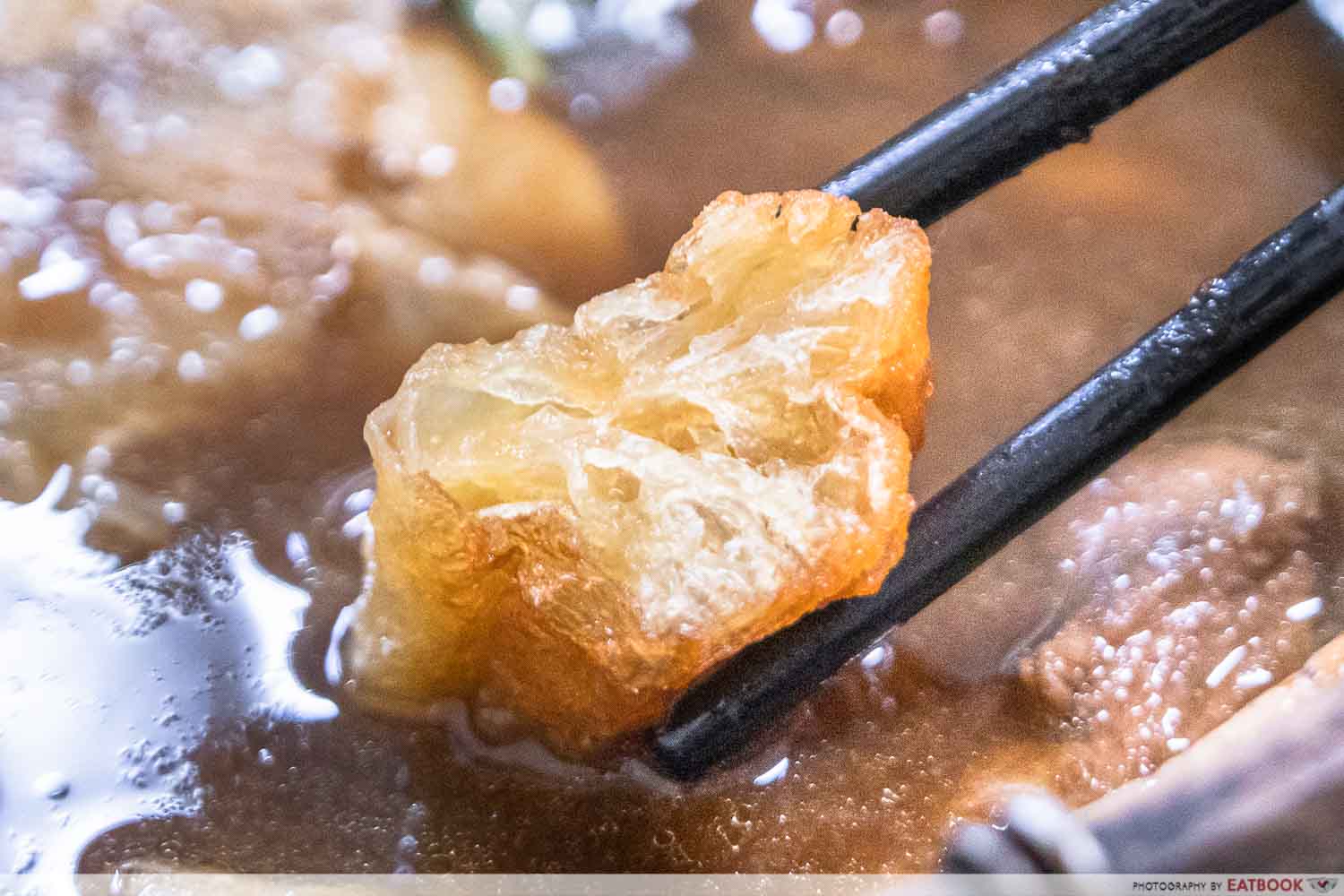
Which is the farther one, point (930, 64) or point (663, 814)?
point (930, 64)

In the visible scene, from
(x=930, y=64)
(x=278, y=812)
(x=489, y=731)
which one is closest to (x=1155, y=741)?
(x=489, y=731)

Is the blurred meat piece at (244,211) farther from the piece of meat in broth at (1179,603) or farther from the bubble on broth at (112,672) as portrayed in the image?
the piece of meat in broth at (1179,603)

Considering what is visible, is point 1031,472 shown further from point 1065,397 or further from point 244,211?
point 244,211

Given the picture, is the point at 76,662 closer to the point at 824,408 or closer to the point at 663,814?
Result: the point at 663,814

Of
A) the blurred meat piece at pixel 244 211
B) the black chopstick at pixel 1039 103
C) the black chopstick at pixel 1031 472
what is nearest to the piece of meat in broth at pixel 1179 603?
the black chopstick at pixel 1031 472

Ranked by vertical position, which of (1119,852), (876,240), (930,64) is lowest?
(1119,852)

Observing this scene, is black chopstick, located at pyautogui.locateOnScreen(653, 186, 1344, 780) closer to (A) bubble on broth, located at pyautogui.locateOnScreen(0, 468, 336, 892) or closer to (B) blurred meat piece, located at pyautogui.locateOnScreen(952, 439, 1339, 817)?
(B) blurred meat piece, located at pyautogui.locateOnScreen(952, 439, 1339, 817)
